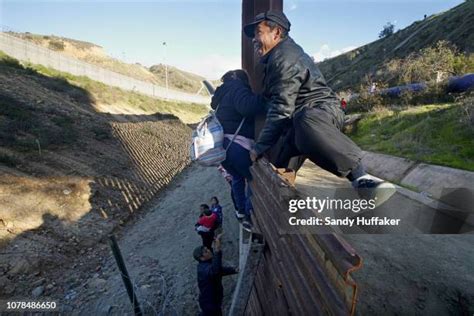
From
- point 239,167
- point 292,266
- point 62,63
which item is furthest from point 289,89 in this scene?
point 62,63

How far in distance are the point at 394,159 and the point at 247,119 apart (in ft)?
25.0

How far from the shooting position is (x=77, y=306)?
5539 mm

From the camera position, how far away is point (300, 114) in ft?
7.32

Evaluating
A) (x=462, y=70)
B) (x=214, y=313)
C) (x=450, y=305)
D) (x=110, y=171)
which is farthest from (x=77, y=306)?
(x=462, y=70)

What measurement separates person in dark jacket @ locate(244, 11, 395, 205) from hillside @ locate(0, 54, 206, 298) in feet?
19.2

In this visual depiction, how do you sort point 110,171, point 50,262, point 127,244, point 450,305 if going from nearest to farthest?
point 450,305
point 50,262
point 127,244
point 110,171

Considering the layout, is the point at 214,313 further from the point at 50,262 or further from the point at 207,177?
the point at 207,177

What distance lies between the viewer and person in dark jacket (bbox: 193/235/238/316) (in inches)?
173

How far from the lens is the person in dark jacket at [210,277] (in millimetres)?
4387

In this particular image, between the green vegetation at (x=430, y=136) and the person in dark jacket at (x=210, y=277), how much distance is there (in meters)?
6.07

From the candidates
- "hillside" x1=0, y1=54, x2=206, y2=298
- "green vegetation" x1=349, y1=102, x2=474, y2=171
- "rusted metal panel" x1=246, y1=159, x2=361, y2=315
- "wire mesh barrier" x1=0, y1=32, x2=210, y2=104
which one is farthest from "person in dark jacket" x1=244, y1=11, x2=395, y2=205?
"wire mesh barrier" x1=0, y1=32, x2=210, y2=104

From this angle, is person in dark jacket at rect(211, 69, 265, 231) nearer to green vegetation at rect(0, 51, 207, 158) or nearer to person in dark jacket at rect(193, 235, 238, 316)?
person in dark jacket at rect(193, 235, 238, 316)

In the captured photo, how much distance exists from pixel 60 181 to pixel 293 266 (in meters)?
9.64

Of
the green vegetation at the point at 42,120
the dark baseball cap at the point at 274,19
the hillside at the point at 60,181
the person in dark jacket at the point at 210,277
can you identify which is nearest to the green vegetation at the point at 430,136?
the person in dark jacket at the point at 210,277
